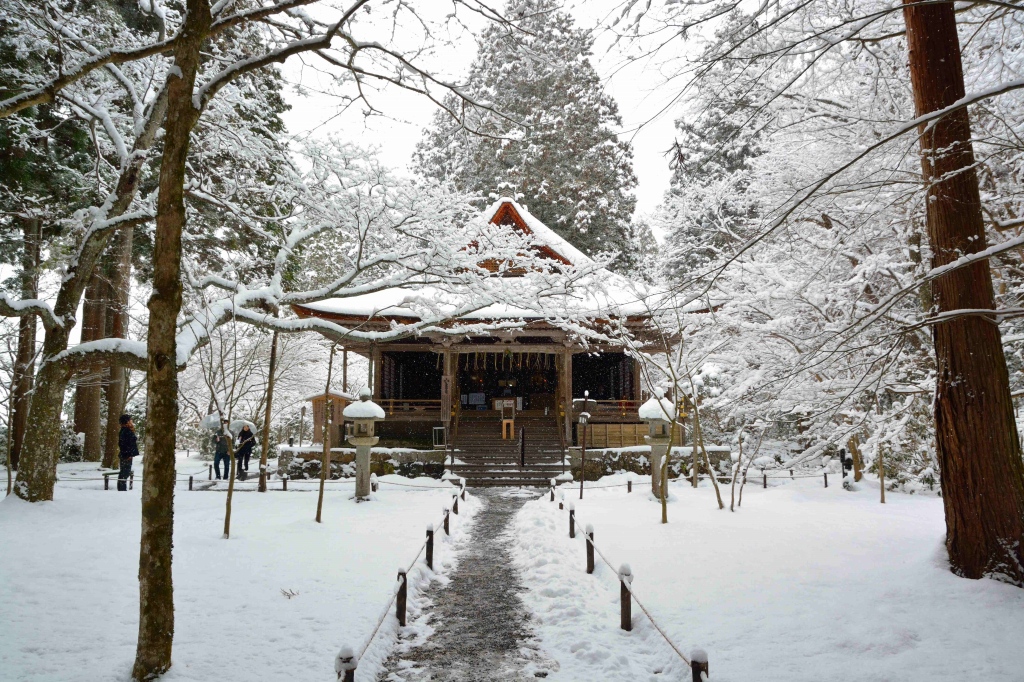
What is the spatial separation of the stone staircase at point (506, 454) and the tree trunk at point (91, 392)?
12.1m

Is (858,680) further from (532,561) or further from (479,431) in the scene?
(479,431)

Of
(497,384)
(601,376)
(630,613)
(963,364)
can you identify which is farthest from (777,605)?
(497,384)

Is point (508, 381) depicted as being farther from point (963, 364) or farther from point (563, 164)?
point (963, 364)

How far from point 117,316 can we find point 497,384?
14438mm

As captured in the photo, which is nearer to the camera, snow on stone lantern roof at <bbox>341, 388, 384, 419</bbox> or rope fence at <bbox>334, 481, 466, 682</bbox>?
rope fence at <bbox>334, 481, 466, 682</bbox>

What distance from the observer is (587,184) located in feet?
101

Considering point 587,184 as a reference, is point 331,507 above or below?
below

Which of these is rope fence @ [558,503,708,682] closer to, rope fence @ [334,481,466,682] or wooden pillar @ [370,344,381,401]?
rope fence @ [334,481,466,682]

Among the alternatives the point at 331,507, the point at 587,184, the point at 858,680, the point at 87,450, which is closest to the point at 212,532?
the point at 331,507

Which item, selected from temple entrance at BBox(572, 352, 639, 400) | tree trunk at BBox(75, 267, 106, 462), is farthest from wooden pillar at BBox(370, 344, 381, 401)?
tree trunk at BBox(75, 267, 106, 462)

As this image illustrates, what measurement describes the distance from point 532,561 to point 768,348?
255 inches

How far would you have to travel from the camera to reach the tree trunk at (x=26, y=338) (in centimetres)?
1608

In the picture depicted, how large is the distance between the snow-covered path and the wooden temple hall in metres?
9.35

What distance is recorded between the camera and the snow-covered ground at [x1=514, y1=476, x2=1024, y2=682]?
175 inches
